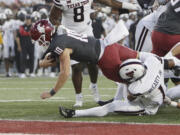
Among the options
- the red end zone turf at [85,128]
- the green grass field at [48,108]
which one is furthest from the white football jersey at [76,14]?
the red end zone turf at [85,128]

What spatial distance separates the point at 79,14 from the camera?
7.87 meters

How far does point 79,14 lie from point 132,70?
210 cm

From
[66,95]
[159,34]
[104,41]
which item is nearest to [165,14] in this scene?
[159,34]

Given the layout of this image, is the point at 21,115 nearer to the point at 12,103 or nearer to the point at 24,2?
the point at 12,103

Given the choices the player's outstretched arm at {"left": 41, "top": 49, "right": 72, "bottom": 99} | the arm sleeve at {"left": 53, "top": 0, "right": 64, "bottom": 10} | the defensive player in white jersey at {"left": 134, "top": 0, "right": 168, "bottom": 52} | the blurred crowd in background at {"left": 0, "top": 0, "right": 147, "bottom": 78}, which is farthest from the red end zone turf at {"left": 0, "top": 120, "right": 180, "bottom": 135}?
the blurred crowd in background at {"left": 0, "top": 0, "right": 147, "bottom": 78}

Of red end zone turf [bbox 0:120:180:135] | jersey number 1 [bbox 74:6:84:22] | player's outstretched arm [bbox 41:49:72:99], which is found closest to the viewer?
red end zone turf [bbox 0:120:180:135]

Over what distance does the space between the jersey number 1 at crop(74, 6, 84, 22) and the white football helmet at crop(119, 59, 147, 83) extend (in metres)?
1.89

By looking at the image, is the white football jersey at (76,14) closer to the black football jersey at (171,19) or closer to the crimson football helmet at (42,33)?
the black football jersey at (171,19)

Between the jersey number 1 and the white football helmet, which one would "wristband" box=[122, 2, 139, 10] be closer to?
the jersey number 1

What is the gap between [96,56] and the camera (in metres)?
6.27

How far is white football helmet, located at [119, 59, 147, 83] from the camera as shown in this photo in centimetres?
604

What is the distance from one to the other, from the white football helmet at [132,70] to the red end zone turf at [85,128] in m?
0.81

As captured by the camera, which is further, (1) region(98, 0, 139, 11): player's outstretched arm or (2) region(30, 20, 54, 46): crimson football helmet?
(1) region(98, 0, 139, 11): player's outstretched arm

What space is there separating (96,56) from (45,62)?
573mm
